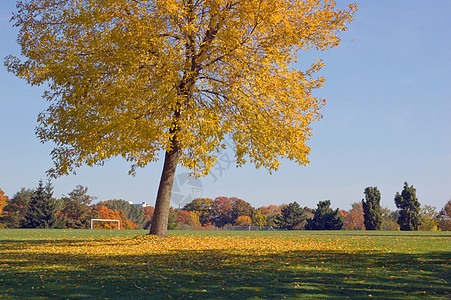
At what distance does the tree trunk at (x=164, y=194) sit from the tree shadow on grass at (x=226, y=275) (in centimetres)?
451

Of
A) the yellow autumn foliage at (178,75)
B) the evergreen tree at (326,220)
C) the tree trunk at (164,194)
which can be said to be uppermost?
the yellow autumn foliage at (178,75)

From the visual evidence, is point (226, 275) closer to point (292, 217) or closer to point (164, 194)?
point (164, 194)

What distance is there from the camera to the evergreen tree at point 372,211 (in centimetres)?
4861

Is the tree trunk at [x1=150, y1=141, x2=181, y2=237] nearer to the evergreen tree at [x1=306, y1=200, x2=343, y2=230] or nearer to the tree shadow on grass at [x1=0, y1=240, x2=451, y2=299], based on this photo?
Answer: the tree shadow on grass at [x1=0, y1=240, x2=451, y2=299]

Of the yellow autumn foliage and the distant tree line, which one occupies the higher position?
the yellow autumn foliage

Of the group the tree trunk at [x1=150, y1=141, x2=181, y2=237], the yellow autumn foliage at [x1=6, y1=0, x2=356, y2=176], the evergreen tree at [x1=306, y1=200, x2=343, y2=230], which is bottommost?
the evergreen tree at [x1=306, y1=200, x2=343, y2=230]

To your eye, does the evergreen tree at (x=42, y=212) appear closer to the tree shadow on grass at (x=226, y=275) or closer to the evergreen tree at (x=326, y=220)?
the evergreen tree at (x=326, y=220)

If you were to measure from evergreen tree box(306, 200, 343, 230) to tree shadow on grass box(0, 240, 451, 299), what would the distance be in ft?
127

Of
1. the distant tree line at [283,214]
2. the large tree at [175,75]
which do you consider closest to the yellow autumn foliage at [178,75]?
the large tree at [175,75]

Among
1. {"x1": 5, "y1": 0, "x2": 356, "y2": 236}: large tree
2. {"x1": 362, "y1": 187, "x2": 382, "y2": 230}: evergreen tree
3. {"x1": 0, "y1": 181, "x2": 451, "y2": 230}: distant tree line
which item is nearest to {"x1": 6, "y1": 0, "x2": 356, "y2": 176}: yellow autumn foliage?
{"x1": 5, "y1": 0, "x2": 356, "y2": 236}: large tree

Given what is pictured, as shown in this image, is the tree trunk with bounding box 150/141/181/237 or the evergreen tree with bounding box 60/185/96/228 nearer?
the tree trunk with bounding box 150/141/181/237

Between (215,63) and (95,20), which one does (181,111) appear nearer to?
(215,63)


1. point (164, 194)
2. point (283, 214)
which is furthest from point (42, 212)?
point (164, 194)

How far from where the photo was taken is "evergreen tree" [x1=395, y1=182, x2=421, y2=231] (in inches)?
1951
